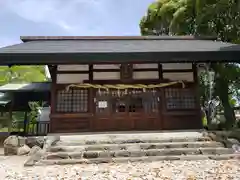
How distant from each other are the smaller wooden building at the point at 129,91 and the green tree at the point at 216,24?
2.93 meters

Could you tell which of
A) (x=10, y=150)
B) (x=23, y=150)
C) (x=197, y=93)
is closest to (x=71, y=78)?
(x=23, y=150)

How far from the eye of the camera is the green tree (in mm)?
11906

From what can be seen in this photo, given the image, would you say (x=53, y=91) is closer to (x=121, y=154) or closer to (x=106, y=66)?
(x=106, y=66)

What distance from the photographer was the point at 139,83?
1008cm

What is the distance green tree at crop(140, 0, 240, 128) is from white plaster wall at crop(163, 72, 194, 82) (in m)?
3.05

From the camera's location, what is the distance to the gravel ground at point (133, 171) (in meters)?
4.78

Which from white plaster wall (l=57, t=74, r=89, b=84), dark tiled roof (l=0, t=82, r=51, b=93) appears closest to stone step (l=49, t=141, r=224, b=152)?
white plaster wall (l=57, t=74, r=89, b=84)

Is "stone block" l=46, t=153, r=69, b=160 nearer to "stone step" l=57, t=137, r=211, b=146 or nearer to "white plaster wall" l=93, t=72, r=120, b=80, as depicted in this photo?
"stone step" l=57, t=137, r=211, b=146

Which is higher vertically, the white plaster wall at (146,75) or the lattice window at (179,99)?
the white plaster wall at (146,75)

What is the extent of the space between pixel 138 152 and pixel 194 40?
8399 mm

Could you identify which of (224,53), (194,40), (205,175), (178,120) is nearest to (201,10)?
(194,40)

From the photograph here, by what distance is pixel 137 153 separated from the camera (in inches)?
257

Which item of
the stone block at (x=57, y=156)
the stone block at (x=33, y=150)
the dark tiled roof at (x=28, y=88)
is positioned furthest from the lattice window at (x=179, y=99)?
Answer: the dark tiled roof at (x=28, y=88)

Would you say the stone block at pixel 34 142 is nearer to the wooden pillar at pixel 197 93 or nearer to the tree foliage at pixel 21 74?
the wooden pillar at pixel 197 93
